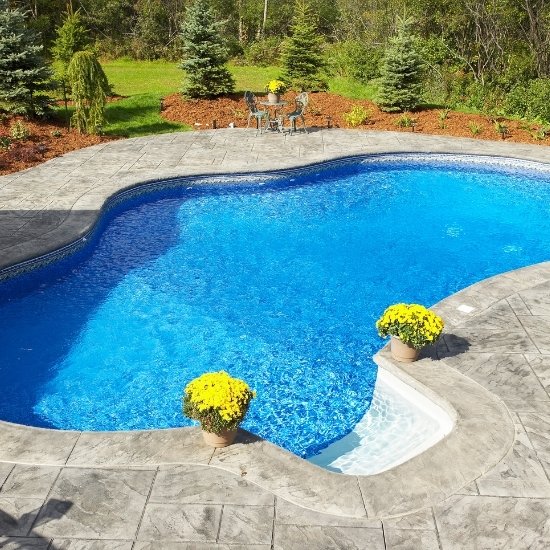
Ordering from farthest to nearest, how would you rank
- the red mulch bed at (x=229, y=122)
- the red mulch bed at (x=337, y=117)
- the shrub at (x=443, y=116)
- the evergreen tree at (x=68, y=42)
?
the evergreen tree at (x=68, y=42) < the shrub at (x=443, y=116) < the red mulch bed at (x=337, y=117) < the red mulch bed at (x=229, y=122)

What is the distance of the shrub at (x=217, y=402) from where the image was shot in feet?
20.9

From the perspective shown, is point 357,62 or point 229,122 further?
point 357,62

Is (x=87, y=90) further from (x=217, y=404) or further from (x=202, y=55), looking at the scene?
(x=217, y=404)

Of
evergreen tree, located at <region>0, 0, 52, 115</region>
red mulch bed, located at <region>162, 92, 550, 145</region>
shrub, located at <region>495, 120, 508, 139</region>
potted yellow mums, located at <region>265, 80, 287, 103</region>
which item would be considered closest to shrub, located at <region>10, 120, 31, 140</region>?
evergreen tree, located at <region>0, 0, 52, 115</region>

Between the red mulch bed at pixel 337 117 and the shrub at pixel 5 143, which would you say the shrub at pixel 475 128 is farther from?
the shrub at pixel 5 143

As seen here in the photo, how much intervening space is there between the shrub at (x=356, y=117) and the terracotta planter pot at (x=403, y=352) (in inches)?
555

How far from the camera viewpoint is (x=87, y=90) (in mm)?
18453

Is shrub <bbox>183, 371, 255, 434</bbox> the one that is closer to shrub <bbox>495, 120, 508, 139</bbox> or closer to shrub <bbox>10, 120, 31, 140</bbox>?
shrub <bbox>10, 120, 31, 140</bbox>

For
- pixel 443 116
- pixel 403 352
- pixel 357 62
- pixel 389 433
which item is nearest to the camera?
pixel 389 433

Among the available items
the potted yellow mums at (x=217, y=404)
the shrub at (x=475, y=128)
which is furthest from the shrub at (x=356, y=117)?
the potted yellow mums at (x=217, y=404)

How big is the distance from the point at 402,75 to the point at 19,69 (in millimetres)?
13170

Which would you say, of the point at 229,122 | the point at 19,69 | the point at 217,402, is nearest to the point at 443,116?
the point at 229,122

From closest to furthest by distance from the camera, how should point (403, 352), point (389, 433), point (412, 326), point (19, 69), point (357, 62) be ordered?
point (389, 433), point (412, 326), point (403, 352), point (19, 69), point (357, 62)

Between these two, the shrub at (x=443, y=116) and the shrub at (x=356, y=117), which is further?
the shrub at (x=356, y=117)
